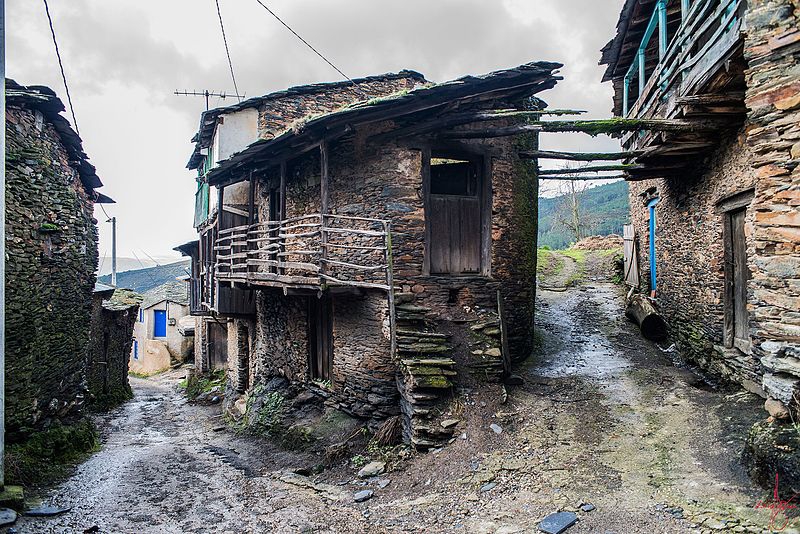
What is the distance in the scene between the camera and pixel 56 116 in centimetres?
928

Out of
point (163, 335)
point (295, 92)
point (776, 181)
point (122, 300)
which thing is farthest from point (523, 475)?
point (163, 335)

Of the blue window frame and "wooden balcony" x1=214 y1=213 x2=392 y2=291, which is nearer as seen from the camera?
"wooden balcony" x1=214 y1=213 x2=392 y2=291

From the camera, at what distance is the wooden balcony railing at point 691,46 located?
229 inches

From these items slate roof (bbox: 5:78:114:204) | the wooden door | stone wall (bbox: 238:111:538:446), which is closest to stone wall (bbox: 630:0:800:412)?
stone wall (bbox: 238:111:538:446)

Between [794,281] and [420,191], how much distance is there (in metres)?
5.47

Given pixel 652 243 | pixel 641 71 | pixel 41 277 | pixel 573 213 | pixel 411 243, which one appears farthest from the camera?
pixel 573 213

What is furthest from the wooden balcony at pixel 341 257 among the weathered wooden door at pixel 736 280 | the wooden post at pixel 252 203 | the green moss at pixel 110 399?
the green moss at pixel 110 399

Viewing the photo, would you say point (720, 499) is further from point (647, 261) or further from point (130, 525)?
point (647, 261)

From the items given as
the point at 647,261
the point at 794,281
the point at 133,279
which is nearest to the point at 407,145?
the point at 794,281

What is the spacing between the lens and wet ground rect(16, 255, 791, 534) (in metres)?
5.05

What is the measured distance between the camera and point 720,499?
4.73 metres

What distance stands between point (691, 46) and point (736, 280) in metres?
3.69

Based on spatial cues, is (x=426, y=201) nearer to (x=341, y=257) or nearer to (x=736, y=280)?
(x=341, y=257)

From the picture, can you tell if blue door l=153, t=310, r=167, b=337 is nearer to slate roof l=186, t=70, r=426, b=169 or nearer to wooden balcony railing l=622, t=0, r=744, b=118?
slate roof l=186, t=70, r=426, b=169
